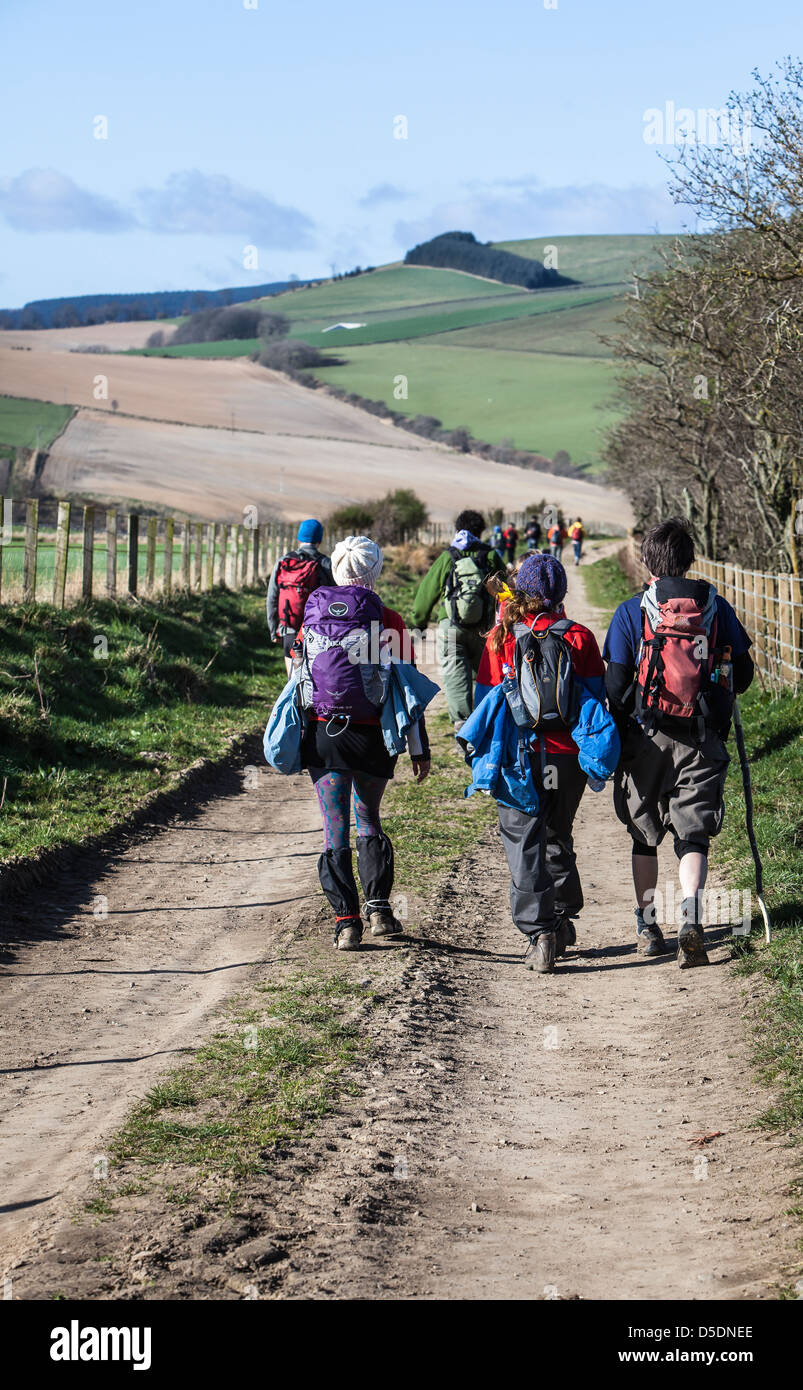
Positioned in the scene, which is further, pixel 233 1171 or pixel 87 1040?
pixel 87 1040

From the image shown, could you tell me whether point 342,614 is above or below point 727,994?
above

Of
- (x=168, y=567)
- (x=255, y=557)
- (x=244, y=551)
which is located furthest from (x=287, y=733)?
(x=255, y=557)

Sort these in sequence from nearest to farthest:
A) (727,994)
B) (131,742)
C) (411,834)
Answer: (727,994) < (411,834) < (131,742)

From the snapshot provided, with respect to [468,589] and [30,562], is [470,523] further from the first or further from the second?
[30,562]

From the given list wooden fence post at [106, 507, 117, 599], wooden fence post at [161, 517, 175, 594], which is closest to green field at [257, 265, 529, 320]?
wooden fence post at [161, 517, 175, 594]

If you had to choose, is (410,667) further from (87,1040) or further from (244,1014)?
(87,1040)

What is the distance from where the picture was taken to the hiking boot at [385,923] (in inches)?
283

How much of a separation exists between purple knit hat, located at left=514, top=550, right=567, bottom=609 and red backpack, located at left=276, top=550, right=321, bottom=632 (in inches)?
161

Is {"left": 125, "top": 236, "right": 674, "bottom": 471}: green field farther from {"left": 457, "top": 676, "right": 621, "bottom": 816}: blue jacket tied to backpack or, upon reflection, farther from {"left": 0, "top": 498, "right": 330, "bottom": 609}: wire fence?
{"left": 457, "top": 676, "right": 621, "bottom": 816}: blue jacket tied to backpack

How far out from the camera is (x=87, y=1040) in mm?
5820

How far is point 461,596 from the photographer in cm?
1115
